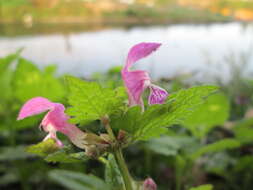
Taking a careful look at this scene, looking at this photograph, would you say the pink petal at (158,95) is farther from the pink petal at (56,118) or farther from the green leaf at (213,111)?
the green leaf at (213,111)

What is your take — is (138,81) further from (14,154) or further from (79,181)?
(14,154)

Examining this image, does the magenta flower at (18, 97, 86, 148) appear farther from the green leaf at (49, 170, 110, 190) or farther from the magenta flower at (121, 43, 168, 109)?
the green leaf at (49, 170, 110, 190)

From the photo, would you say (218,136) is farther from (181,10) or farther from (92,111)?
(181,10)

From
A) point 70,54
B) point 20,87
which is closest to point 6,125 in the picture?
point 20,87

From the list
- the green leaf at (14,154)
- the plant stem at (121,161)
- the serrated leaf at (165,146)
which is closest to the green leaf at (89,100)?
the plant stem at (121,161)

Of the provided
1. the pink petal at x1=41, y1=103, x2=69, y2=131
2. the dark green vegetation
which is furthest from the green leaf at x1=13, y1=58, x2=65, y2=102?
the pink petal at x1=41, y1=103, x2=69, y2=131

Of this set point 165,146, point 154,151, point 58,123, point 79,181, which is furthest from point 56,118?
point 154,151

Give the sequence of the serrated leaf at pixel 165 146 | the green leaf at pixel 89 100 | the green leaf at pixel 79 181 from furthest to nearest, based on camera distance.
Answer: the serrated leaf at pixel 165 146 → the green leaf at pixel 79 181 → the green leaf at pixel 89 100

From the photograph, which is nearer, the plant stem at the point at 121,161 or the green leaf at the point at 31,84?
the plant stem at the point at 121,161
